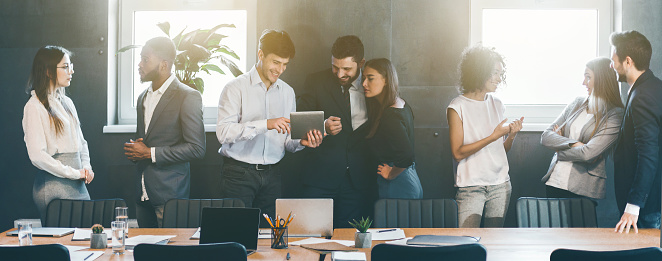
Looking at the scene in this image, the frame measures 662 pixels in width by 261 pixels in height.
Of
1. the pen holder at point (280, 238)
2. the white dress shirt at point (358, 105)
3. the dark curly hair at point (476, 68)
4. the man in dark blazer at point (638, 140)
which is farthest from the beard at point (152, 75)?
the man in dark blazer at point (638, 140)

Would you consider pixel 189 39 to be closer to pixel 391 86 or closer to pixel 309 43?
pixel 309 43

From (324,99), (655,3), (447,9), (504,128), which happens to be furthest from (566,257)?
(655,3)

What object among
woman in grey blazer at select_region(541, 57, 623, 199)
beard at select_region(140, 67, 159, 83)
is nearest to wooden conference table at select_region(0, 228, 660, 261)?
woman in grey blazer at select_region(541, 57, 623, 199)

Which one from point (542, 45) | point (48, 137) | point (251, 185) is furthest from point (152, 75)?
point (542, 45)

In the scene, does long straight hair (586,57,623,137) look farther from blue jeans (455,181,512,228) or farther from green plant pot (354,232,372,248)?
green plant pot (354,232,372,248)

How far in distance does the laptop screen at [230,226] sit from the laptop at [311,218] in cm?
33

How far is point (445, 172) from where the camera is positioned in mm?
5121

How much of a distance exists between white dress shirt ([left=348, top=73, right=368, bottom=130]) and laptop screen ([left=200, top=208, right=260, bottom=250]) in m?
1.61

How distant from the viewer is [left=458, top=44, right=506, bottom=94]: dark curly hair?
4.19 m

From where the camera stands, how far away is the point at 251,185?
165 inches

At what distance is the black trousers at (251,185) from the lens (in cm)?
418

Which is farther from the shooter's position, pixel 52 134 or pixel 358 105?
pixel 358 105

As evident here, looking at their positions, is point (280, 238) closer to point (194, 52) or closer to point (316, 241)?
point (316, 241)

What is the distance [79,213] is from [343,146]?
178 cm
